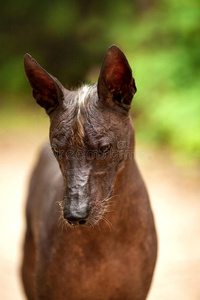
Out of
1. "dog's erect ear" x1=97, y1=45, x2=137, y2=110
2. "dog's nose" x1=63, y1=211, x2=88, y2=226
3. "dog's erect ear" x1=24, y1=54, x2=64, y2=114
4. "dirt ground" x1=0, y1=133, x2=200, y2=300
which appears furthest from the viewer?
"dirt ground" x1=0, y1=133, x2=200, y2=300

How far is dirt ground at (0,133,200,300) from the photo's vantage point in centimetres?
479

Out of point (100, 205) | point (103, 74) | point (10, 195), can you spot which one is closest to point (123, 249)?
point (100, 205)

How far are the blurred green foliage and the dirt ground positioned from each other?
0.48m

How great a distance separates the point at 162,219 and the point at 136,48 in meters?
3.04

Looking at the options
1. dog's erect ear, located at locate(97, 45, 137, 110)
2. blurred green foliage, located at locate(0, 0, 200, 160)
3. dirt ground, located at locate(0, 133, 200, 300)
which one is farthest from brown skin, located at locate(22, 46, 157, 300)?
blurred green foliage, located at locate(0, 0, 200, 160)

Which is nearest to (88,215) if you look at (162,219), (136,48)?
(162,219)

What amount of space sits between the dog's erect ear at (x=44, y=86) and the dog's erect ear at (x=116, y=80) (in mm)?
218

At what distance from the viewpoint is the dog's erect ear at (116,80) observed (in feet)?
7.69

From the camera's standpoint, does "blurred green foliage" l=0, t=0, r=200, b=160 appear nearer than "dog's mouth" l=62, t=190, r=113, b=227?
No

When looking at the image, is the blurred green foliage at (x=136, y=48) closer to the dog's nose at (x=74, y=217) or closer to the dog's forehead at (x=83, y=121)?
the dog's forehead at (x=83, y=121)

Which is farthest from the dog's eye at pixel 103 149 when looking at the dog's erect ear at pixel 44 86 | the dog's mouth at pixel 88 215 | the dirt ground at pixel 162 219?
the dirt ground at pixel 162 219

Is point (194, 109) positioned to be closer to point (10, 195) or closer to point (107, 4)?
point (10, 195)

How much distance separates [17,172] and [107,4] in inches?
146

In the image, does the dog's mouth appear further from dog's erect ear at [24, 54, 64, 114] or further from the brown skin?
dog's erect ear at [24, 54, 64, 114]
